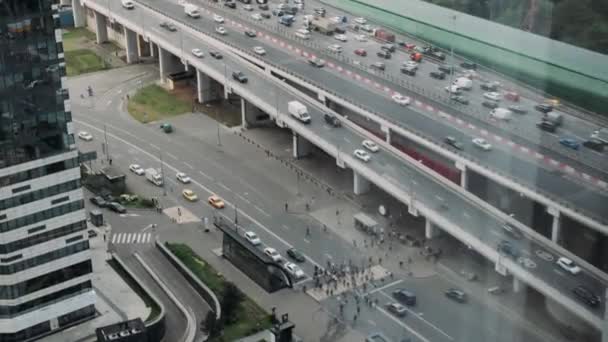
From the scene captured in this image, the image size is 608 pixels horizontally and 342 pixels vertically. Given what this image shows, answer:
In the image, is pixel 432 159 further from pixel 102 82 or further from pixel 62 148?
pixel 102 82

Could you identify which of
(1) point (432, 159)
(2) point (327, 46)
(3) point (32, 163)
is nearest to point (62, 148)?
(3) point (32, 163)

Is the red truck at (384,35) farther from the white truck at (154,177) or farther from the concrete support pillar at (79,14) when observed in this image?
the concrete support pillar at (79,14)

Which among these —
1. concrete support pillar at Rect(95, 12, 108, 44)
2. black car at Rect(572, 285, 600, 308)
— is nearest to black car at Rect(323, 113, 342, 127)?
black car at Rect(572, 285, 600, 308)

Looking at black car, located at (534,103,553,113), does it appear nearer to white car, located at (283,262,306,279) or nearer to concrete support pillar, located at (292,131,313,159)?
white car, located at (283,262,306,279)

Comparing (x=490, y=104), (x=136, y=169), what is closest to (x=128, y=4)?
(x=136, y=169)

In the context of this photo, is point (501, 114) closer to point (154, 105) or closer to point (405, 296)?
point (405, 296)
